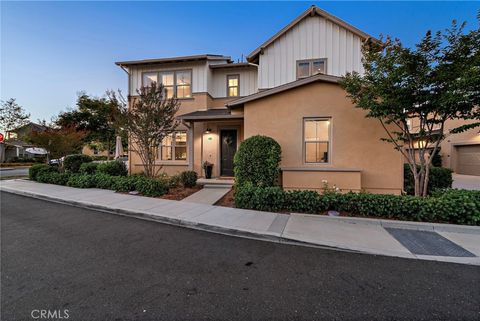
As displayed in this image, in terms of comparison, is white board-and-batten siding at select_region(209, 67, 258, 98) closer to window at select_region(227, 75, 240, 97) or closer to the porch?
window at select_region(227, 75, 240, 97)

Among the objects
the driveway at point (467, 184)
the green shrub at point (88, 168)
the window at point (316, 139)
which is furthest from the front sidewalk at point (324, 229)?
the driveway at point (467, 184)

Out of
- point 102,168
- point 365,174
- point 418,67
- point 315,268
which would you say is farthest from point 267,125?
point 102,168

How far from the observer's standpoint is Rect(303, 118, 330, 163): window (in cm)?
767

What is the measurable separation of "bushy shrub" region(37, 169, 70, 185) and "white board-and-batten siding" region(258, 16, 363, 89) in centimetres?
1135

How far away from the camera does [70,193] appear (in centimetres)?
855

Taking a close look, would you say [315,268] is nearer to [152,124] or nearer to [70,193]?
[152,124]

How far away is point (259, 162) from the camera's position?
7.08 meters

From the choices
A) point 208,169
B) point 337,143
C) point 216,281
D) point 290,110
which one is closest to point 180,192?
point 208,169

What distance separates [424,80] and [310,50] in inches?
240

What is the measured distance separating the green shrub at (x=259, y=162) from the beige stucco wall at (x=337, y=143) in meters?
0.92

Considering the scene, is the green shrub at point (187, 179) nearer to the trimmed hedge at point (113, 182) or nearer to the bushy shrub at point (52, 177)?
the trimmed hedge at point (113, 182)

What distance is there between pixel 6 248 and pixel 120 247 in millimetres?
2149

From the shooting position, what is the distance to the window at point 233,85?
40.8ft

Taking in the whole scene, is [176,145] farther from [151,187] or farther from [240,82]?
[240,82]
